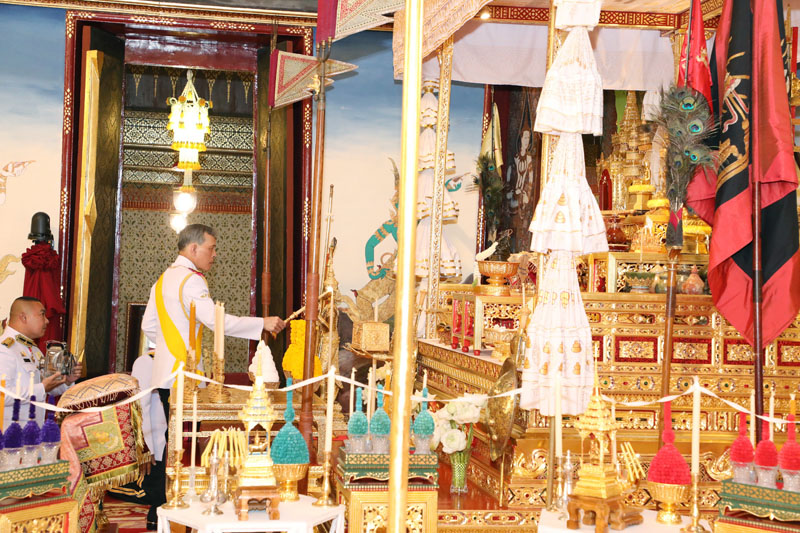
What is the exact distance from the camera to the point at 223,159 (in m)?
11.7

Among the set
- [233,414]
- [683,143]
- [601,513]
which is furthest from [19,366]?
[683,143]

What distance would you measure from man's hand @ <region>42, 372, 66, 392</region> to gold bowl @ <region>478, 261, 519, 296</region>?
10.2 feet

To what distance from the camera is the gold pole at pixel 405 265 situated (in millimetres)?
1410

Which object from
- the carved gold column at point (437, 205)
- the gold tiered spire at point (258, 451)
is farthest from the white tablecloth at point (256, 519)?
the carved gold column at point (437, 205)

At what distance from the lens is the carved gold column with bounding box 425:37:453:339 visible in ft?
25.3

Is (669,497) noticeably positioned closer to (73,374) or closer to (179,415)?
(179,415)

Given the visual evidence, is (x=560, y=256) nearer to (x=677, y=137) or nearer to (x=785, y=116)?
(x=677, y=137)

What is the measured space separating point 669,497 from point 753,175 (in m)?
2.17

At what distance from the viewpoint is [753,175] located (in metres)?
5.02

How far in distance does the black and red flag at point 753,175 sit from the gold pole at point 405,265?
4085mm

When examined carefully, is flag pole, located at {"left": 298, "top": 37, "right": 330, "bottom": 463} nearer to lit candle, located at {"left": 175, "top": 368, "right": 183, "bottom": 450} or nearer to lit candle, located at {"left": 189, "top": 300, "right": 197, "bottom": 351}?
lit candle, located at {"left": 175, "top": 368, "right": 183, "bottom": 450}

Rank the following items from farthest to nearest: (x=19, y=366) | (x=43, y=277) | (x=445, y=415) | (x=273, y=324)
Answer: (x=43, y=277)
(x=273, y=324)
(x=19, y=366)
(x=445, y=415)

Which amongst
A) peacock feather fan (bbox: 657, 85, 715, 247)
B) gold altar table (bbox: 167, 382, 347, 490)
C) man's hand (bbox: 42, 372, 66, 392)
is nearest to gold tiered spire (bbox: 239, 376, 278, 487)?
gold altar table (bbox: 167, 382, 347, 490)

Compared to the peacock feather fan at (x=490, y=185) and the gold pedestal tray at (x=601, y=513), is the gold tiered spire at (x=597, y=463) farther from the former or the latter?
the peacock feather fan at (x=490, y=185)
